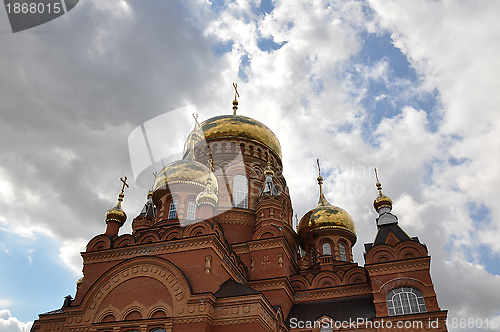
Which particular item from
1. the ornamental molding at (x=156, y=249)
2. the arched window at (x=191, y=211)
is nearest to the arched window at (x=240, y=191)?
the arched window at (x=191, y=211)

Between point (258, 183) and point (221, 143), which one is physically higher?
point (221, 143)

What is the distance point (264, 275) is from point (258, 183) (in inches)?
235

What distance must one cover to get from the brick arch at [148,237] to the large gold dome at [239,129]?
384 inches

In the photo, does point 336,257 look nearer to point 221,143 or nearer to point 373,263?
point 373,263

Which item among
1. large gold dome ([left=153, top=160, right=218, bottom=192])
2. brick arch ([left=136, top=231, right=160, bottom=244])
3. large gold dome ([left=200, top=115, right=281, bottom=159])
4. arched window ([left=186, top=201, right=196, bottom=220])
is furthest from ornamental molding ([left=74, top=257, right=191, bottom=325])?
large gold dome ([left=200, top=115, right=281, bottom=159])

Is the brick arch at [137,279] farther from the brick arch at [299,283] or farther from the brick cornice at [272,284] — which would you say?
the brick arch at [299,283]

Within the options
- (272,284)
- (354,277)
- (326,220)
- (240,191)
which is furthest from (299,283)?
(240,191)

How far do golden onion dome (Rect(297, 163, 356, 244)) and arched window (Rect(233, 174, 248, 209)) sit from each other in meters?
3.71

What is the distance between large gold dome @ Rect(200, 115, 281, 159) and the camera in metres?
20.8

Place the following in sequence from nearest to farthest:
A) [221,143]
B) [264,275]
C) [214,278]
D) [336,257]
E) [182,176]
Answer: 1. [214,278]
2. [264,275]
3. [182,176]
4. [336,257]
5. [221,143]

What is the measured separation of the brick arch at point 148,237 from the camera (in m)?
11.7

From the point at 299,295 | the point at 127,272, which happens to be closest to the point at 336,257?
the point at 299,295

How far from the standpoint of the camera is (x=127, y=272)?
11.3 metres

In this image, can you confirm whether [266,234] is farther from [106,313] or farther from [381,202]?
[106,313]
